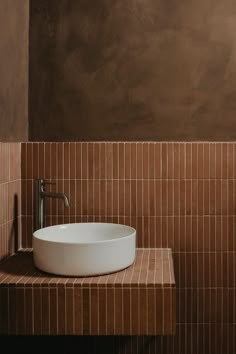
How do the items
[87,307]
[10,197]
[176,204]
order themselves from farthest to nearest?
[176,204] → [10,197] → [87,307]

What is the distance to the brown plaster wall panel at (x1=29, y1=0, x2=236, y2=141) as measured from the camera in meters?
2.42

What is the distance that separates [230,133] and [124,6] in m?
0.86

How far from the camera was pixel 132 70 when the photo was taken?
2.44 metres

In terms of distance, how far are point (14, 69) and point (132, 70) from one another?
0.60m

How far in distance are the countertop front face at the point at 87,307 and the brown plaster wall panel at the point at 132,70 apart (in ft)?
3.01

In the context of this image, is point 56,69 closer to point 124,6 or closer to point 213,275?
Result: point 124,6

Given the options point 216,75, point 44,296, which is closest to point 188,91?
point 216,75

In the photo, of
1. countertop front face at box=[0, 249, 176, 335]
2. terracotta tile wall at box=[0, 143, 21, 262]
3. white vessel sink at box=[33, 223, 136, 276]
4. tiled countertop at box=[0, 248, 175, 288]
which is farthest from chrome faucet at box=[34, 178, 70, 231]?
countertop front face at box=[0, 249, 176, 335]

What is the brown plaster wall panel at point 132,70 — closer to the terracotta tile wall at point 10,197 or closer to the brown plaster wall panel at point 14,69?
the brown plaster wall panel at point 14,69

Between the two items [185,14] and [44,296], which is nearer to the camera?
[44,296]

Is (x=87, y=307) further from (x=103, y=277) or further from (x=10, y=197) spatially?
(x=10, y=197)

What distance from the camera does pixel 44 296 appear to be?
1778mm

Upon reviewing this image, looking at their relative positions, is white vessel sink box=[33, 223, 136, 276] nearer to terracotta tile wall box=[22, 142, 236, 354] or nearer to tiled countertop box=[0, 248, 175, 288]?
tiled countertop box=[0, 248, 175, 288]

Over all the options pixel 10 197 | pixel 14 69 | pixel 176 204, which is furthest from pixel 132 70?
pixel 10 197
